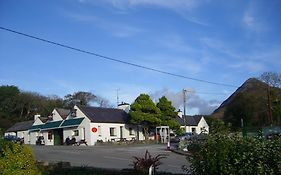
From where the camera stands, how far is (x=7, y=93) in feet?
310

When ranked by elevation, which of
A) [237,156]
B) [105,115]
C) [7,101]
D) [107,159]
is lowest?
[107,159]

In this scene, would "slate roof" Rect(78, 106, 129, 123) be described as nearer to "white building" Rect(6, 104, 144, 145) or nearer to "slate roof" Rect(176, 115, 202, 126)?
"white building" Rect(6, 104, 144, 145)

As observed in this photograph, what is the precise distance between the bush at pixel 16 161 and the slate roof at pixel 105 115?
49.4 m

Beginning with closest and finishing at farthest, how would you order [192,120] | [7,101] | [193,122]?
[193,122] → [192,120] → [7,101]

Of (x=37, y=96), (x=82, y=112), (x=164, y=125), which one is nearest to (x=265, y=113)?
(x=164, y=125)

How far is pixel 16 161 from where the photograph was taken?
10.2 m

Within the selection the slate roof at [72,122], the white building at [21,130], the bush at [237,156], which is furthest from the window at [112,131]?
the bush at [237,156]

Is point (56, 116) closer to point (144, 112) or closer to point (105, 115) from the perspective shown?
point (105, 115)

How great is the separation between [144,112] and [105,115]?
594 centimetres

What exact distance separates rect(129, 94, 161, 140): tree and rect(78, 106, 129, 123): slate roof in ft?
8.16

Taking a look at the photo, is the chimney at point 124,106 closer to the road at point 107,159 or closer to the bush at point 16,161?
the road at point 107,159

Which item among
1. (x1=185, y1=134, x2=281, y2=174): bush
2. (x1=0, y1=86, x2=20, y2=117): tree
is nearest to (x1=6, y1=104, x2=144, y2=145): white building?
(x1=0, y1=86, x2=20, y2=117): tree

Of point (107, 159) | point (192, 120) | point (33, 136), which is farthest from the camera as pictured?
point (192, 120)

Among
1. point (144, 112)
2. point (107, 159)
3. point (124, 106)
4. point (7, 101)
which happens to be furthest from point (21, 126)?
point (107, 159)
